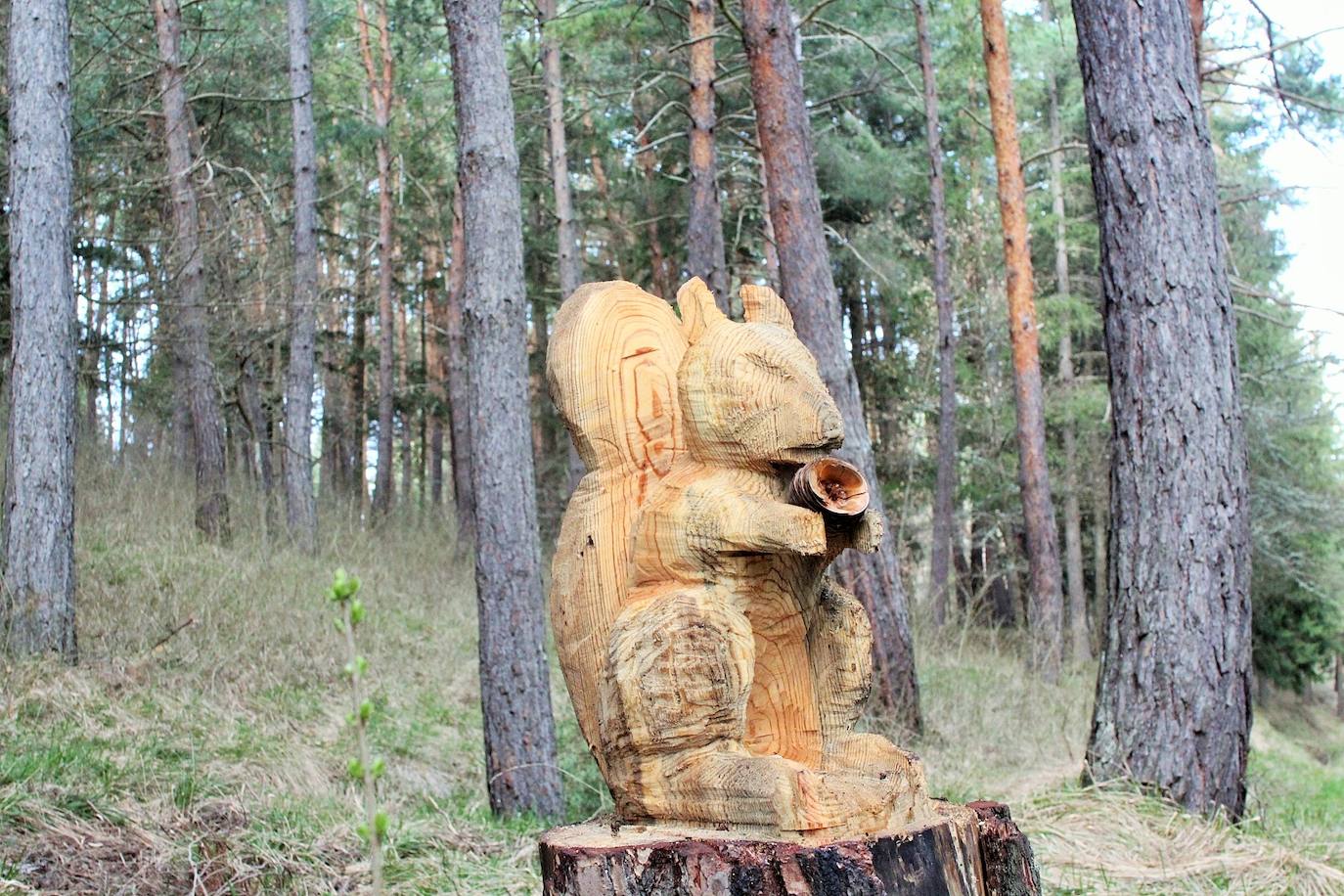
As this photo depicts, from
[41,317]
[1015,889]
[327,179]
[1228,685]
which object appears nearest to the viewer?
[1015,889]

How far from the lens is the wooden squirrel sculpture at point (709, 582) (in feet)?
8.74

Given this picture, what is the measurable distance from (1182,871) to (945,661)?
20.8 feet

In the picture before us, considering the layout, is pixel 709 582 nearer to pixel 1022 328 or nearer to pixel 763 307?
pixel 763 307

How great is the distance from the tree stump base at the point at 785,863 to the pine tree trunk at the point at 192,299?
31.9 feet

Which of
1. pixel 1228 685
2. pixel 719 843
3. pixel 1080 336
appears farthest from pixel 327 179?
pixel 719 843

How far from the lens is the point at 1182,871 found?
15.0 feet

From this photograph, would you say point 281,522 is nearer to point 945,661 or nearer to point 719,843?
point 945,661

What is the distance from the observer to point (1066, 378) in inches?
776

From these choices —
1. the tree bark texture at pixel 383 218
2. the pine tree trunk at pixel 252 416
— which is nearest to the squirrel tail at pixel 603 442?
the pine tree trunk at pixel 252 416

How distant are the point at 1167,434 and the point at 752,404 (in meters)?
3.17

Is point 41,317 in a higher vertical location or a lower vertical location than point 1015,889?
higher

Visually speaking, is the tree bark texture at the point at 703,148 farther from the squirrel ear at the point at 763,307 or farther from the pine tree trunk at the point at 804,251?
the squirrel ear at the point at 763,307

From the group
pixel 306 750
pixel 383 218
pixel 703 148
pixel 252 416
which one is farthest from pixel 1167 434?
pixel 383 218

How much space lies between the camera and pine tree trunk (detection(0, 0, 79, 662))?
24.0 ft
